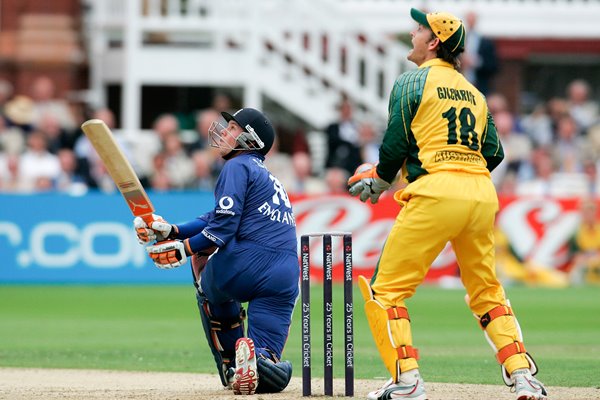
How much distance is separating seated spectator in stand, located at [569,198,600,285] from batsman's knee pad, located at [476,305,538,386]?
40.1 feet

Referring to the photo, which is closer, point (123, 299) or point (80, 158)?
point (123, 299)

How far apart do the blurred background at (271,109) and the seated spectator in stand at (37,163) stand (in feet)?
0.09

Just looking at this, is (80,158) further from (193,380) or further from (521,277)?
(193,380)

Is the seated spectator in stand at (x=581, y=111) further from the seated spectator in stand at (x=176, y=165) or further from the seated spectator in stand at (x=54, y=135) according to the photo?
the seated spectator in stand at (x=54, y=135)

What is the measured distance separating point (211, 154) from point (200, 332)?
775 cm

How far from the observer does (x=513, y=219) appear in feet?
66.1

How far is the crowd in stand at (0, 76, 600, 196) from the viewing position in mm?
19953

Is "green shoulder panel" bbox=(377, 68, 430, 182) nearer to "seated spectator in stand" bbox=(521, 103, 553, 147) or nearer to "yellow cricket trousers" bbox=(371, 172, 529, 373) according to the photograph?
"yellow cricket trousers" bbox=(371, 172, 529, 373)

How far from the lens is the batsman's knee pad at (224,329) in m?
8.96

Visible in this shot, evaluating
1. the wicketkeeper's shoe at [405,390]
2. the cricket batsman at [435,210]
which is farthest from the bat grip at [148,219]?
the wicketkeeper's shoe at [405,390]

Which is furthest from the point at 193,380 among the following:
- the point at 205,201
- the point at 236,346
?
the point at 205,201

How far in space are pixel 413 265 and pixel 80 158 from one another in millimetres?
12954

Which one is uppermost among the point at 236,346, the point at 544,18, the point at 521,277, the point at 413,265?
the point at 413,265

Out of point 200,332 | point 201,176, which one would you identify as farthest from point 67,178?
point 200,332
